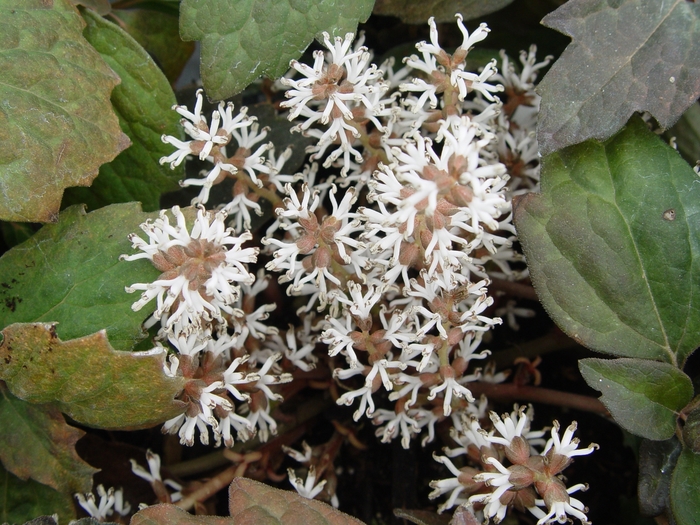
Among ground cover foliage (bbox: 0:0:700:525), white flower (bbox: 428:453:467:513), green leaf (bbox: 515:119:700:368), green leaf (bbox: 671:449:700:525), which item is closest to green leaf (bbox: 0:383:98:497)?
ground cover foliage (bbox: 0:0:700:525)

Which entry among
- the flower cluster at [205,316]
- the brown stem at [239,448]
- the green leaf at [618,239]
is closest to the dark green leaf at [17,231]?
the flower cluster at [205,316]

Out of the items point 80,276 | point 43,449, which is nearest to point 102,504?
point 43,449

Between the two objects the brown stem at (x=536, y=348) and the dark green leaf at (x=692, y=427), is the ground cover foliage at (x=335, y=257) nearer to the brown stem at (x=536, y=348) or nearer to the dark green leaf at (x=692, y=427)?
the dark green leaf at (x=692, y=427)

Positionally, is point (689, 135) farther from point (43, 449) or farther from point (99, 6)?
point (43, 449)

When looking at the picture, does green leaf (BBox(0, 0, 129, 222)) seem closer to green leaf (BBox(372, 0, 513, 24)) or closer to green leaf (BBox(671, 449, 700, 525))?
green leaf (BBox(372, 0, 513, 24))

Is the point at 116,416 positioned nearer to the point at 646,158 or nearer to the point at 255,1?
the point at 255,1
